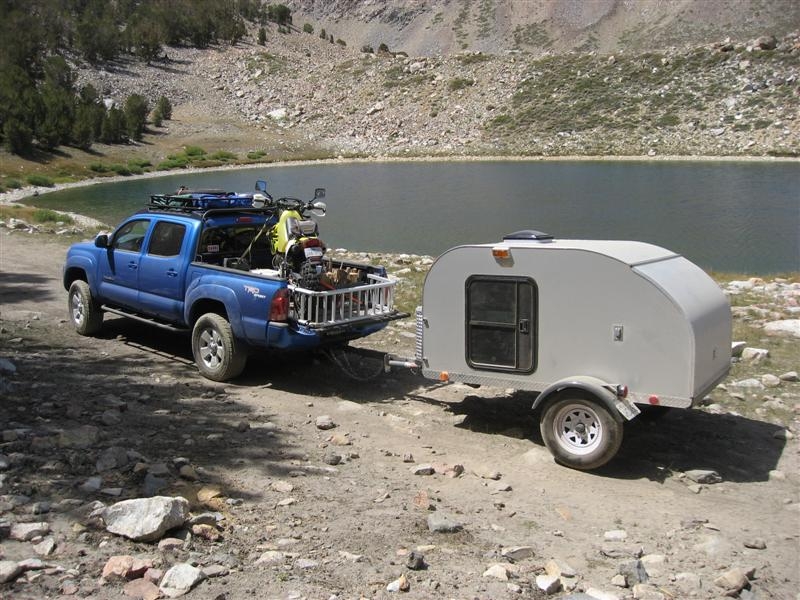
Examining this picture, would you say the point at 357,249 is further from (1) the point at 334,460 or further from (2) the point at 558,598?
(2) the point at 558,598

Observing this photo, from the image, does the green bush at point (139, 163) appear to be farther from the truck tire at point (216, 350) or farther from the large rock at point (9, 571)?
the large rock at point (9, 571)

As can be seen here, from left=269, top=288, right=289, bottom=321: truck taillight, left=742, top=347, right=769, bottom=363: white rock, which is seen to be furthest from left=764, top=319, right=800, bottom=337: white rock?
left=269, top=288, right=289, bottom=321: truck taillight

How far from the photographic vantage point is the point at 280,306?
9.20m

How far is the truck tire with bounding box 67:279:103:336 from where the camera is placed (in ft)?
39.5

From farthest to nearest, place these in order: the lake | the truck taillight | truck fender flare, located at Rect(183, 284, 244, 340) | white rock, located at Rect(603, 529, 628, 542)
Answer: the lake
truck fender flare, located at Rect(183, 284, 244, 340)
the truck taillight
white rock, located at Rect(603, 529, 628, 542)

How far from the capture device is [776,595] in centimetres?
534

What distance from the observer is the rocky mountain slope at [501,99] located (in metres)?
81.6

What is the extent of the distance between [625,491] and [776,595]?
180 cm

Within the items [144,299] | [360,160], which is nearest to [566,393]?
[144,299]

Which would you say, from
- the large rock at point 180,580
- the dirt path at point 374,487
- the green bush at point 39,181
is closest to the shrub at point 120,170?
the green bush at point 39,181

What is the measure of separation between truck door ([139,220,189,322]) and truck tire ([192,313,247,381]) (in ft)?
2.03

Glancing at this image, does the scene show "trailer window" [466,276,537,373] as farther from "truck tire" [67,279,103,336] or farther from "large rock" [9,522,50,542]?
"truck tire" [67,279,103,336]

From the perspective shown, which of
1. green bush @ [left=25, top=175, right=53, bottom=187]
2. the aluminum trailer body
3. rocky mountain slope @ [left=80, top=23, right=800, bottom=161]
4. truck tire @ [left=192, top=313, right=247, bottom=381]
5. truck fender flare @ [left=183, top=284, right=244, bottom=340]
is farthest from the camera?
rocky mountain slope @ [left=80, top=23, right=800, bottom=161]

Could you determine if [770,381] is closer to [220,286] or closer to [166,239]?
[220,286]
